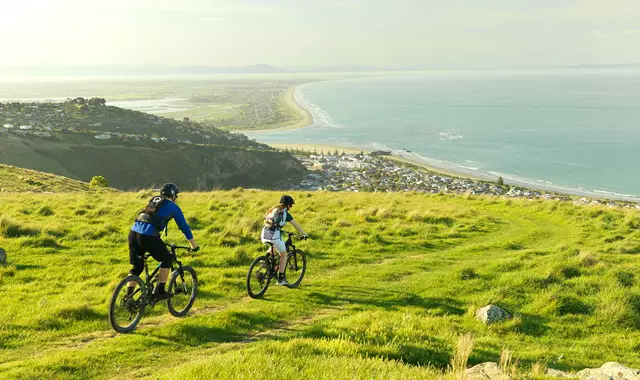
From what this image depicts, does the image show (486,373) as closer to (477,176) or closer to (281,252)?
(281,252)

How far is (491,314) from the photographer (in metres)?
10.0

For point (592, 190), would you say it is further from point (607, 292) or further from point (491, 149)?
point (607, 292)

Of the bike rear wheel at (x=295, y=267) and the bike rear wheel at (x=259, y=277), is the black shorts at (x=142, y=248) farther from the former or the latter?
the bike rear wheel at (x=295, y=267)

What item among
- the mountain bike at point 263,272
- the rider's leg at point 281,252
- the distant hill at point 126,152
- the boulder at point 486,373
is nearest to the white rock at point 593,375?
the boulder at point 486,373

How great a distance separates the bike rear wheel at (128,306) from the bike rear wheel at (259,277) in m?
2.92

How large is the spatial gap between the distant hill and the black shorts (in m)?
59.2

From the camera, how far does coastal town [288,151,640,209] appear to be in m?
68.1

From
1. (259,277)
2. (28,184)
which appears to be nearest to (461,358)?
(259,277)

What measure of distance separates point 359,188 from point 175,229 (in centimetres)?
6251

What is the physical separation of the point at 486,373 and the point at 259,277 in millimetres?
6575

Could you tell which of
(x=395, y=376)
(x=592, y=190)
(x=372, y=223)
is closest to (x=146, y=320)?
(x=395, y=376)

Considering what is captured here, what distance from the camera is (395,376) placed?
5.40m

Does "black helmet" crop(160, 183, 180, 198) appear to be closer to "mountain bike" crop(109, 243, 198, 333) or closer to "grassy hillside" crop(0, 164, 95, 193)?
"mountain bike" crop(109, 243, 198, 333)

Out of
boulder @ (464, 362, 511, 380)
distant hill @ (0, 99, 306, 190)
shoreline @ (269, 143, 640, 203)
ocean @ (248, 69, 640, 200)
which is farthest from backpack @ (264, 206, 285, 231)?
ocean @ (248, 69, 640, 200)
